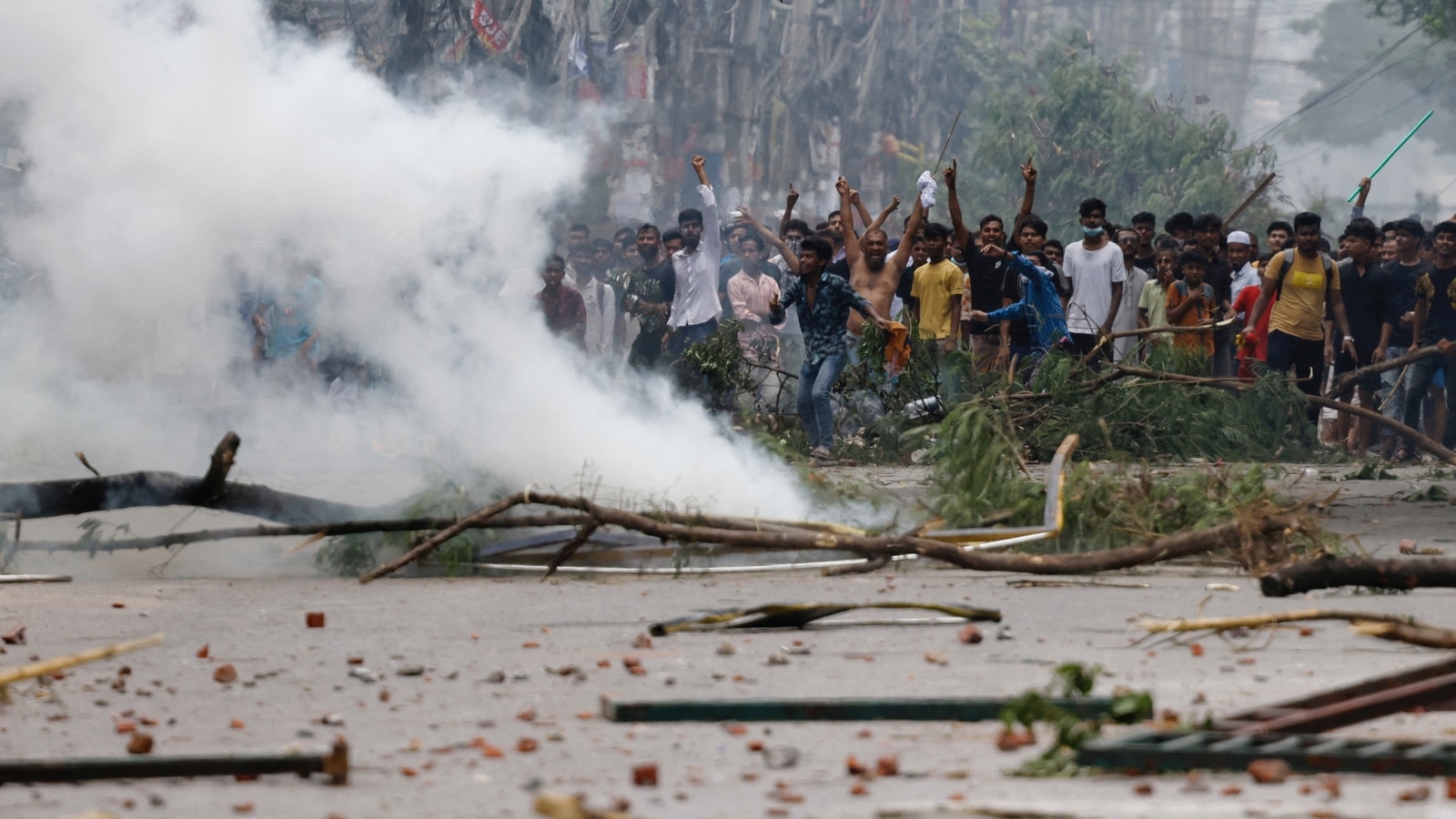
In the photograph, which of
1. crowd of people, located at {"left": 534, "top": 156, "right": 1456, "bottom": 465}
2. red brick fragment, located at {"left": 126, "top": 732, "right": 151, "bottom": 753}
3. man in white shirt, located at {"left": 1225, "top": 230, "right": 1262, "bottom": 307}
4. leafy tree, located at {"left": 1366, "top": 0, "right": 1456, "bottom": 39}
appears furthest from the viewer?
leafy tree, located at {"left": 1366, "top": 0, "right": 1456, "bottom": 39}

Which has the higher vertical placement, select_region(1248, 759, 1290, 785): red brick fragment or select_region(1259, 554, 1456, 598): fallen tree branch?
select_region(1259, 554, 1456, 598): fallen tree branch

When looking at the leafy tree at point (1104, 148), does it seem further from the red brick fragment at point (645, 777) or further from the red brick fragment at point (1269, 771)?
the red brick fragment at point (645, 777)

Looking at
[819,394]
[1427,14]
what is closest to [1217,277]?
[819,394]

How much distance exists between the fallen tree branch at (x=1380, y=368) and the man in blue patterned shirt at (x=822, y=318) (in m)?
3.07

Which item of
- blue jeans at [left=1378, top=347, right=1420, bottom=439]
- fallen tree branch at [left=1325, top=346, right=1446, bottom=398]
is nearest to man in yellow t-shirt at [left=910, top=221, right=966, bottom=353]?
fallen tree branch at [left=1325, top=346, right=1446, bottom=398]

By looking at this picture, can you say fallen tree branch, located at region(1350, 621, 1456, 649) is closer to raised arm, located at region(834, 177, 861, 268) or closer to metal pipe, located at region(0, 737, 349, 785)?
metal pipe, located at region(0, 737, 349, 785)

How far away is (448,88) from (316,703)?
65.1 ft

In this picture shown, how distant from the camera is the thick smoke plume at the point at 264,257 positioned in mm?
8688

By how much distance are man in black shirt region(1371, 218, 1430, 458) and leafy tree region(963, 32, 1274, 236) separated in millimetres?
19526

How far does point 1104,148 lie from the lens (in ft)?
107

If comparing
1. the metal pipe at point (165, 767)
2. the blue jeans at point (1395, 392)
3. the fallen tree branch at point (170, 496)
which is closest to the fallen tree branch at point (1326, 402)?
the blue jeans at point (1395, 392)

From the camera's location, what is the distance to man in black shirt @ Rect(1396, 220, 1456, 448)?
11.8 metres

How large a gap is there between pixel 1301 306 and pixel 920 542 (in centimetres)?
628

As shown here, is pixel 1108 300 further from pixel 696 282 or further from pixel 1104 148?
pixel 1104 148
